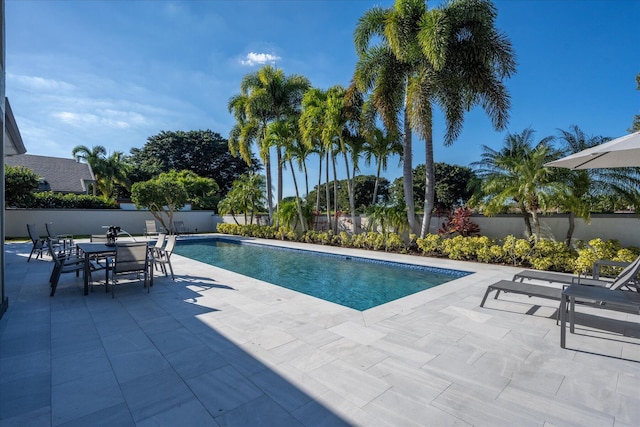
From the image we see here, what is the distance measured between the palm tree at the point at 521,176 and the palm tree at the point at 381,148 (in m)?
3.86

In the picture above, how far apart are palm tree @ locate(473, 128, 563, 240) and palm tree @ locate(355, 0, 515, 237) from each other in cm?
97

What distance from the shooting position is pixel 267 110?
57.2ft

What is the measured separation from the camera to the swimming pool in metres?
6.99

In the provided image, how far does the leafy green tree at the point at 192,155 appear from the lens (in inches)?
1608

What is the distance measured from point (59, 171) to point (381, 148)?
27803 mm

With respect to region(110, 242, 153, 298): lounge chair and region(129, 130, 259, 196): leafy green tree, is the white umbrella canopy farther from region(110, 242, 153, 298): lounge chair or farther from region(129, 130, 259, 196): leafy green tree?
region(129, 130, 259, 196): leafy green tree

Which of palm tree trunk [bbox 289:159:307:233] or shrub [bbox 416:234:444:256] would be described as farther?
palm tree trunk [bbox 289:159:307:233]

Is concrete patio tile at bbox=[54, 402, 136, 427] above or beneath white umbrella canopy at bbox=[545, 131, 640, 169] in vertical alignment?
beneath

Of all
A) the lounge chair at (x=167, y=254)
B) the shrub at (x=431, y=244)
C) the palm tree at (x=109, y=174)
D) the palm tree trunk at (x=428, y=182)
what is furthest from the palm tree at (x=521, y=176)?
the palm tree at (x=109, y=174)

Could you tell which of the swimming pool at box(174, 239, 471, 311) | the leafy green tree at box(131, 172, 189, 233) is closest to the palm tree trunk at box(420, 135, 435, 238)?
the swimming pool at box(174, 239, 471, 311)

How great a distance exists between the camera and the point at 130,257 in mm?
5715

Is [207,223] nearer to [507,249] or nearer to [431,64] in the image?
[431,64]

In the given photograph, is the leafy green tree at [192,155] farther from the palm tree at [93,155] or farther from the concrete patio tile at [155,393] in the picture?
the concrete patio tile at [155,393]

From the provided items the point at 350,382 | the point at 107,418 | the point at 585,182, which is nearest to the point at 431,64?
the point at 585,182
